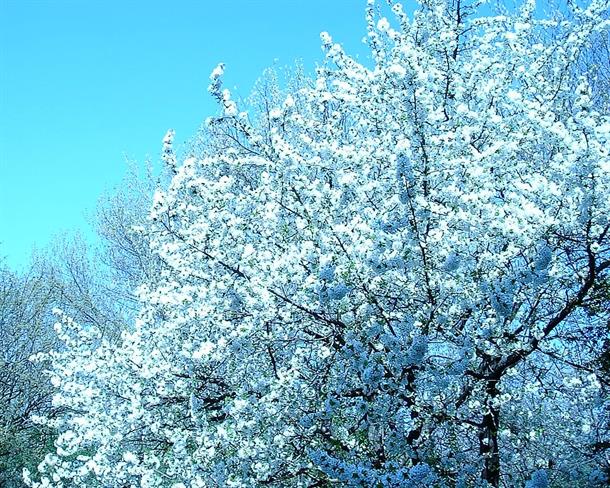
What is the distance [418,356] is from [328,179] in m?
2.13

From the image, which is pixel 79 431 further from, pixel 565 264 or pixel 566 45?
pixel 566 45

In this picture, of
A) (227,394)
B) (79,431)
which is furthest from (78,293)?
(227,394)

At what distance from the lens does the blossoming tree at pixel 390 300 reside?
13.9ft

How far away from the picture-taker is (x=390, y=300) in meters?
4.88

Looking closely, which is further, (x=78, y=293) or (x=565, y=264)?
(x=78, y=293)

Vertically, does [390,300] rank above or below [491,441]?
above

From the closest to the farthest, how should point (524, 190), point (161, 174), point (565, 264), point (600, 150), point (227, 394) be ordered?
point (600, 150)
point (524, 190)
point (565, 264)
point (227, 394)
point (161, 174)

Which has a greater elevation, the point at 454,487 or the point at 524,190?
the point at 524,190

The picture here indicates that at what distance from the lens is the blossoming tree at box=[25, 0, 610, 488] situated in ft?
13.9

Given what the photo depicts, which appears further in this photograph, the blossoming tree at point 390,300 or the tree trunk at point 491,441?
the tree trunk at point 491,441

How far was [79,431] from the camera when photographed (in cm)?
632

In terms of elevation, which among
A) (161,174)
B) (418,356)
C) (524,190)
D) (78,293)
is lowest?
(418,356)

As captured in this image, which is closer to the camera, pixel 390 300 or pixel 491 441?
pixel 390 300

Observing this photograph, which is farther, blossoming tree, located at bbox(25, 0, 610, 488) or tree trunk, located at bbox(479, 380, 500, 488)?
tree trunk, located at bbox(479, 380, 500, 488)
